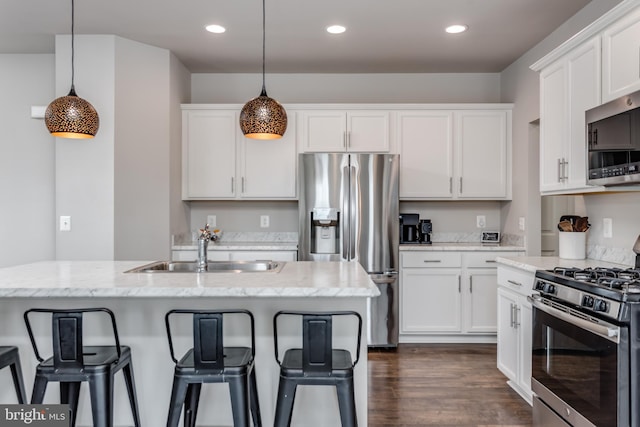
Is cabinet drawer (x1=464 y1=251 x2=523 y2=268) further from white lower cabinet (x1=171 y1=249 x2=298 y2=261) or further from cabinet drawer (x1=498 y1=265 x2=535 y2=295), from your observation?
white lower cabinet (x1=171 y1=249 x2=298 y2=261)

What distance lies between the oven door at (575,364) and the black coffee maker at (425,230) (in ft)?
6.58

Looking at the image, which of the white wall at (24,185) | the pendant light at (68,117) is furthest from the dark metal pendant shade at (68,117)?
the white wall at (24,185)

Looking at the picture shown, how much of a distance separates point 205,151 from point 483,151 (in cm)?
265

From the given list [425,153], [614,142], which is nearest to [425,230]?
[425,153]

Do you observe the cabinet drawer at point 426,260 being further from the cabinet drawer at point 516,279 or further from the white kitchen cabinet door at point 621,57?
the white kitchen cabinet door at point 621,57

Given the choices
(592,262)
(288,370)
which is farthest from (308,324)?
(592,262)

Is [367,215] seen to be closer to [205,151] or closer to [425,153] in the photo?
[425,153]

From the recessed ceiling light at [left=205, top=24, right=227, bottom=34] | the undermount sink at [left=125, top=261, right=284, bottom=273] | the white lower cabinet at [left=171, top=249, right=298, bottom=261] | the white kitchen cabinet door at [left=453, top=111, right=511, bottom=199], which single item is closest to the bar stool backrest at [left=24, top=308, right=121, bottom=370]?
the undermount sink at [left=125, top=261, right=284, bottom=273]

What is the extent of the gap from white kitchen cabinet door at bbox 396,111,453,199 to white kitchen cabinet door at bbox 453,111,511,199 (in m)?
0.10

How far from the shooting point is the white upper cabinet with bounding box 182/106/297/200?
425cm

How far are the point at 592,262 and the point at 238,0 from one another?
2.85 m

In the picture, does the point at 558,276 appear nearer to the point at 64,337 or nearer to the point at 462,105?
the point at 64,337

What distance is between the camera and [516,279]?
2.77 m

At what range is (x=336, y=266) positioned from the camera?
2.49 metres
